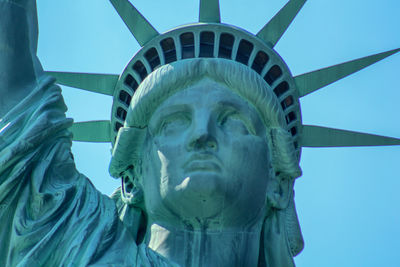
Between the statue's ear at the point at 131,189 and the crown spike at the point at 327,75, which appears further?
the crown spike at the point at 327,75

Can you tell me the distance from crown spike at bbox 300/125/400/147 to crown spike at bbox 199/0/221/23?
196 centimetres

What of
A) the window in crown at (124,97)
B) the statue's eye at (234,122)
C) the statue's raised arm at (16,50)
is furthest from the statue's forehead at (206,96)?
the statue's raised arm at (16,50)

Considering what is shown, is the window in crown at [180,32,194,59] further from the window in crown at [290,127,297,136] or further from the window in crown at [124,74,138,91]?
the window in crown at [290,127,297,136]

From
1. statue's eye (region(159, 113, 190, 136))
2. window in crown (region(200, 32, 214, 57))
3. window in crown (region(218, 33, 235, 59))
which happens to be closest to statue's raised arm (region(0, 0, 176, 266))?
statue's eye (region(159, 113, 190, 136))

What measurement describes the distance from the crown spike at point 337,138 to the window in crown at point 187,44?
2008 millimetres

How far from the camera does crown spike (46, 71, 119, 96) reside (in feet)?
51.5

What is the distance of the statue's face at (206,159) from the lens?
12922mm

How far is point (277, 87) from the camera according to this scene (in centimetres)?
1550

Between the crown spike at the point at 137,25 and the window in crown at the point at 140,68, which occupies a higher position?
the crown spike at the point at 137,25

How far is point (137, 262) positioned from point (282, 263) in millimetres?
2110

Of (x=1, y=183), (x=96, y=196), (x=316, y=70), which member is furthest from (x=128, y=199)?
(x=316, y=70)

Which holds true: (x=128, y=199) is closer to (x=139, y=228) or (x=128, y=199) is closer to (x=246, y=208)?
(x=139, y=228)

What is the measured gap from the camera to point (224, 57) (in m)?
15.1

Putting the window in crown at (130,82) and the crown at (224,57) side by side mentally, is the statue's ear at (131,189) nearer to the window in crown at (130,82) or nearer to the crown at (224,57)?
the crown at (224,57)
